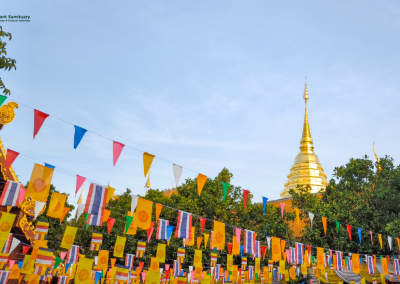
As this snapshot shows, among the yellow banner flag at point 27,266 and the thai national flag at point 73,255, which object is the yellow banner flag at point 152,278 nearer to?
the yellow banner flag at point 27,266

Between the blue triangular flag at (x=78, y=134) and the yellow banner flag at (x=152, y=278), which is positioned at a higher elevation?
the blue triangular flag at (x=78, y=134)

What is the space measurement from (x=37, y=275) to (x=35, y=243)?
107cm

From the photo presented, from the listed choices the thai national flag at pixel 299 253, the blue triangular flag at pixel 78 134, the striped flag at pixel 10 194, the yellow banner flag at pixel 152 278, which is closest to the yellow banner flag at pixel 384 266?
the thai national flag at pixel 299 253

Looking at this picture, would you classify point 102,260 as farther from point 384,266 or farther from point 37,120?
point 384,266

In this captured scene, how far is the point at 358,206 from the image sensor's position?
16.9m

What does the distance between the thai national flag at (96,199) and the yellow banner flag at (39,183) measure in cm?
116

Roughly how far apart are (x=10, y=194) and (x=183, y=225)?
4726 millimetres

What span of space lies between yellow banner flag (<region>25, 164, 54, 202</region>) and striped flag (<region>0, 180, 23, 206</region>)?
157 centimetres

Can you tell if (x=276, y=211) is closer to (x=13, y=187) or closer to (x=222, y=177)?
(x=222, y=177)

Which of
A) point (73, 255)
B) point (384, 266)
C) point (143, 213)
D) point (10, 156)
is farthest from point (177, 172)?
point (384, 266)

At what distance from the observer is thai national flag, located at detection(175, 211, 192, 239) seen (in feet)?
36.9

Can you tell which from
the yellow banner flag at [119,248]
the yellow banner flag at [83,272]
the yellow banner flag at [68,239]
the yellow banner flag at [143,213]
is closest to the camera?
the yellow banner flag at [143,213]

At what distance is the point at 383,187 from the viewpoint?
17.0 meters

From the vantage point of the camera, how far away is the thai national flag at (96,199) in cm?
907
